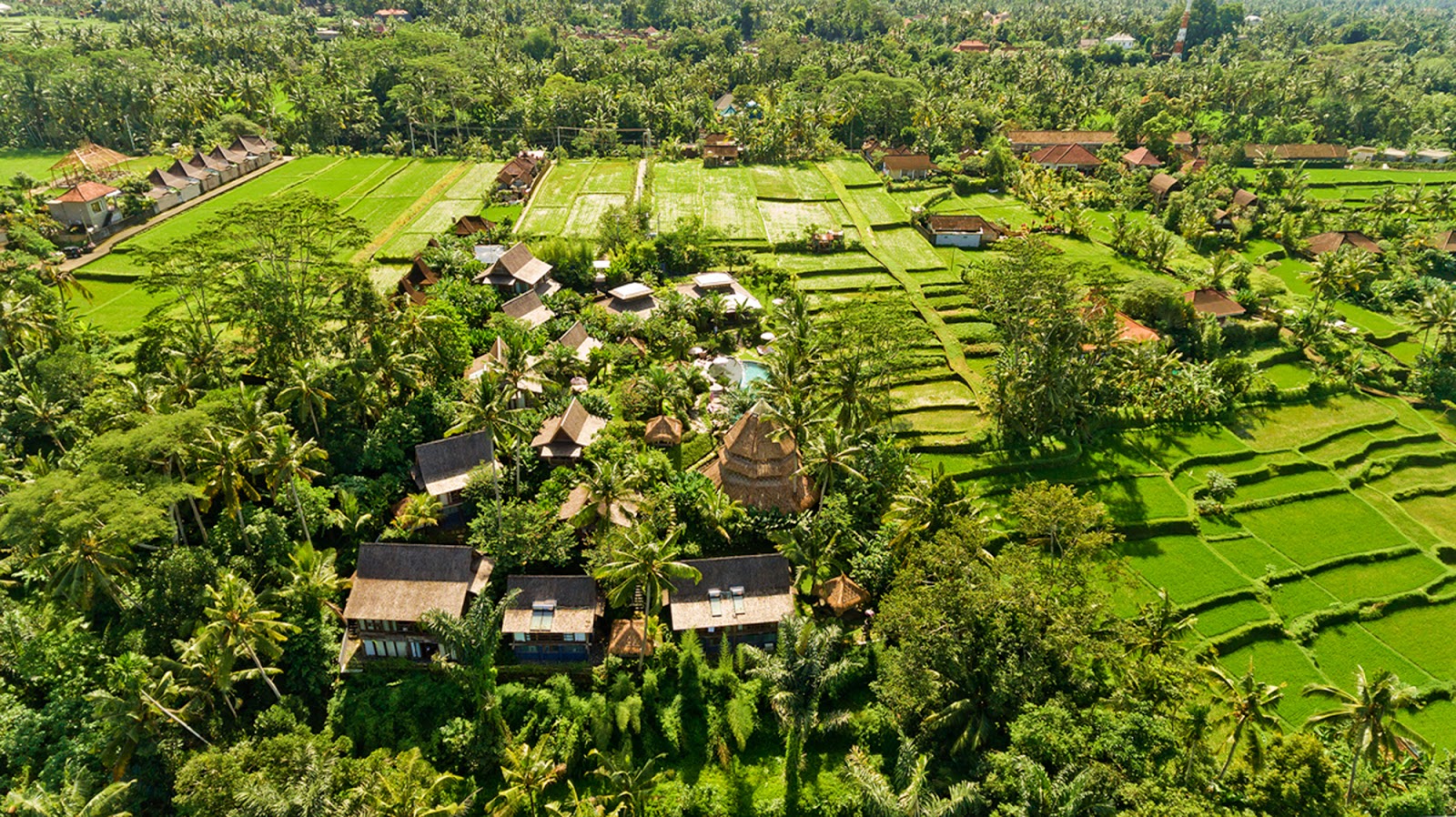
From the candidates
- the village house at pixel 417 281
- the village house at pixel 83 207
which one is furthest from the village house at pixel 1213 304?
the village house at pixel 83 207

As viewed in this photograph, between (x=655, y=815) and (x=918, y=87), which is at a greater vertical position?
(x=918, y=87)

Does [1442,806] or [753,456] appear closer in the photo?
[1442,806]

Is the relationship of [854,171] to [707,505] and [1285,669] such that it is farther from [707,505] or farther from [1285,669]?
[1285,669]

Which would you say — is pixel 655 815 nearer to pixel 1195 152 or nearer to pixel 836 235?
pixel 836 235

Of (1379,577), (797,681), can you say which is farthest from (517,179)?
(1379,577)

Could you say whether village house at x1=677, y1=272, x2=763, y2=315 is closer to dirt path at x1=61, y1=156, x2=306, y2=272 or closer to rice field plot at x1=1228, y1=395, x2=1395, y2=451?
rice field plot at x1=1228, y1=395, x2=1395, y2=451

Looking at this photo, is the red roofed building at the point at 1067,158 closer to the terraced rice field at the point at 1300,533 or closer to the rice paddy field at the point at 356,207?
the terraced rice field at the point at 1300,533

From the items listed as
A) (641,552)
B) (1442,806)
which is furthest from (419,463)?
(1442,806)
